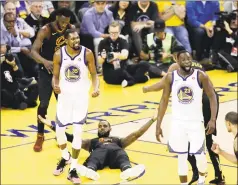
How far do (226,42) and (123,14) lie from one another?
2.42m

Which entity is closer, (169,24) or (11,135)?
(11,135)

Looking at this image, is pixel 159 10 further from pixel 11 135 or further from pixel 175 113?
pixel 175 113

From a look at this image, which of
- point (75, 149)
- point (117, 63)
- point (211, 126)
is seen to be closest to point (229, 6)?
point (117, 63)

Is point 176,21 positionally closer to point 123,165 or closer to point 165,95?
point 123,165

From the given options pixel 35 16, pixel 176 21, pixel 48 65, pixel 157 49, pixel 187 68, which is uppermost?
pixel 187 68

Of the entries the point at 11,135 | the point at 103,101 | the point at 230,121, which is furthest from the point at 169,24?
the point at 230,121

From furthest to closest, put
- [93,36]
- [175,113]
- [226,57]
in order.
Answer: [226,57] → [93,36] → [175,113]

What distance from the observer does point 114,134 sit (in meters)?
12.5

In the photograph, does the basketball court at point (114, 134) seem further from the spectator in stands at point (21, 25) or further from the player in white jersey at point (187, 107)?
the player in white jersey at point (187, 107)

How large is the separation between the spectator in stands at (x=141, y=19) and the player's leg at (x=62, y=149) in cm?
658

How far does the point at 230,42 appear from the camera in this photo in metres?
17.5

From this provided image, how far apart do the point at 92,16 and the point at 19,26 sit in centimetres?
207

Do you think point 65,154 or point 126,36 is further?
point 126,36

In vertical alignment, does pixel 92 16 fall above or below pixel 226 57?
above
